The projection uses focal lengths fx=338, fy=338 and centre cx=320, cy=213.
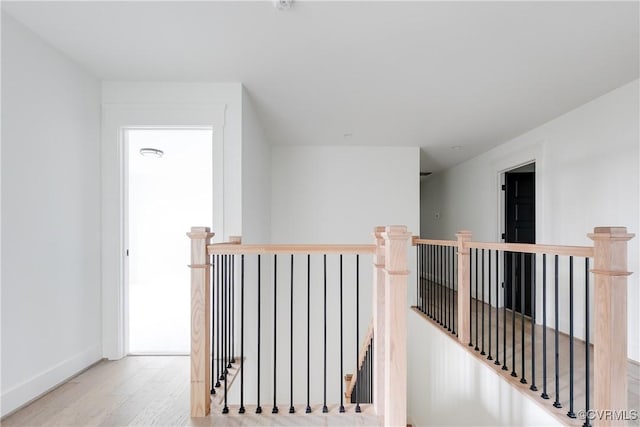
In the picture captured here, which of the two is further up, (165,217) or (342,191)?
(342,191)

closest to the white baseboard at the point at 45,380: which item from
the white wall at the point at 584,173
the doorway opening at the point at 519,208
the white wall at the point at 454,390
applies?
the white wall at the point at 454,390

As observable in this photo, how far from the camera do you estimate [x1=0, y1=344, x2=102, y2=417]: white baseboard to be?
76.5 inches

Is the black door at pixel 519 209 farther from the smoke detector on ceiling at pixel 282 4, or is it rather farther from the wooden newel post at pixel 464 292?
the smoke detector on ceiling at pixel 282 4

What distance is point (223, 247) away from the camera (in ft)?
6.38

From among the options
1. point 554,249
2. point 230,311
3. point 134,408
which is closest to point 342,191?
point 230,311

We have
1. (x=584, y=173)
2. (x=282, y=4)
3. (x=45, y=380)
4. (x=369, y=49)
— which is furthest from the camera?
(x=584, y=173)

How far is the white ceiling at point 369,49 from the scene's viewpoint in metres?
1.94

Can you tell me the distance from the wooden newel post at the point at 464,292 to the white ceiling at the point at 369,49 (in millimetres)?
1381

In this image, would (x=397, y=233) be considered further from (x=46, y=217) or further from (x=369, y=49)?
(x=46, y=217)

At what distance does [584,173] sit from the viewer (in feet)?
11.1

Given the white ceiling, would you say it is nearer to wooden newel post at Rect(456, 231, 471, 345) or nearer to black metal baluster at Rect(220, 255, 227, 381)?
wooden newel post at Rect(456, 231, 471, 345)

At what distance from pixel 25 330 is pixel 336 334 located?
3.60m

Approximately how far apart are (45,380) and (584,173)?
15.8 feet

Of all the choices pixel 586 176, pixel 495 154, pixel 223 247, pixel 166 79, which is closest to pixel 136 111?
pixel 166 79
